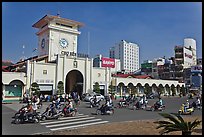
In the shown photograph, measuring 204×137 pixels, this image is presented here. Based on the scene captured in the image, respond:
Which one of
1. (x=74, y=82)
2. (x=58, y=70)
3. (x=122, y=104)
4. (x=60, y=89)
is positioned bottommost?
(x=122, y=104)

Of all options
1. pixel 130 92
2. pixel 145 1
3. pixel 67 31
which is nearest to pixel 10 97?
pixel 67 31

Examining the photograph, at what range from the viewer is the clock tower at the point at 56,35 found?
48.4 metres

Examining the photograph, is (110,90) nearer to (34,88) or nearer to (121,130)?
(34,88)

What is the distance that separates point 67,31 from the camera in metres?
50.4

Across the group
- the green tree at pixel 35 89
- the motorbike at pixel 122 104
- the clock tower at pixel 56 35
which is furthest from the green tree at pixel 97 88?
the motorbike at pixel 122 104

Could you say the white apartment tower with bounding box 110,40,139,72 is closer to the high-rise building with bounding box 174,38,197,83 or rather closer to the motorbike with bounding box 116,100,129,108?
the high-rise building with bounding box 174,38,197,83

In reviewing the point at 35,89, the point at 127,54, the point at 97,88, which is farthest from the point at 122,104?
the point at 127,54

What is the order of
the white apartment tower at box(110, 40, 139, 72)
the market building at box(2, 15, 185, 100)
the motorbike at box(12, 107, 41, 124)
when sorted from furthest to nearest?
the white apartment tower at box(110, 40, 139, 72) → the market building at box(2, 15, 185, 100) → the motorbike at box(12, 107, 41, 124)

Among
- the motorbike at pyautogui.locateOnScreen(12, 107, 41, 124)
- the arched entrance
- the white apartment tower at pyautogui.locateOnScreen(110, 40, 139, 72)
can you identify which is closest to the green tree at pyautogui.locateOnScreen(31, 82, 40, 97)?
the arched entrance

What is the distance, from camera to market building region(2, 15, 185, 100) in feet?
118

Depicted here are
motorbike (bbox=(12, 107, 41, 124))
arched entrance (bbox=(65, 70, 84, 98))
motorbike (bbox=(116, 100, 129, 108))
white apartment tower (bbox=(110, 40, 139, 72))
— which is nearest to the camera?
motorbike (bbox=(12, 107, 41, 124))

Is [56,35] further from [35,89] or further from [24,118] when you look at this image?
[24,118]

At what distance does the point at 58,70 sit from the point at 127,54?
10238cm

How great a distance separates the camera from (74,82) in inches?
1804
